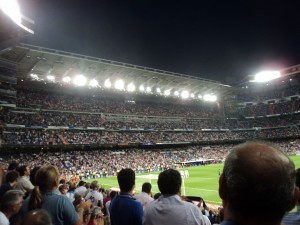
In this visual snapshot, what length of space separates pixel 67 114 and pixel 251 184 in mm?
59960

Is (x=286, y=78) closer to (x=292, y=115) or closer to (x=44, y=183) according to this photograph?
(x=292, y=115)

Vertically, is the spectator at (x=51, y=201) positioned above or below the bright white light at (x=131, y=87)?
below

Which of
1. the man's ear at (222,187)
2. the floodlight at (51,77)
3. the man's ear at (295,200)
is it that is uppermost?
the floodlight at (51,77)

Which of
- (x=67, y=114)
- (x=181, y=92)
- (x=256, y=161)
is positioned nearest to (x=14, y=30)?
(x=256, y=161)

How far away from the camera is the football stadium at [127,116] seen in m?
42.5

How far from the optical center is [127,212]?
14.6ft

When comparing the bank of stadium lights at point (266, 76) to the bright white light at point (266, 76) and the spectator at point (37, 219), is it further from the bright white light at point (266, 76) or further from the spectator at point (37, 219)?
the spectator at point (37, 219)

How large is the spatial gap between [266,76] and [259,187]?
97.7 m

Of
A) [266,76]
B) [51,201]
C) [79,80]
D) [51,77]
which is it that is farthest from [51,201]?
[266,76]

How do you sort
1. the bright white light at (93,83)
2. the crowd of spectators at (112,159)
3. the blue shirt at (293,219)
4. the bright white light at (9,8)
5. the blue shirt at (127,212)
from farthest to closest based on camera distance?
the bright white light at (93,83), the crowd of spectators at (112,159), the bright white light at (9,8), the blue shirt at (127,212), the blue shirt at (293,219)

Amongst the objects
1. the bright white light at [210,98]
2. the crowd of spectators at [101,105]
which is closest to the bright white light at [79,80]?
the crowd of spectators at [101,105]

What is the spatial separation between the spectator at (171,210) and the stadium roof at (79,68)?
37621mm

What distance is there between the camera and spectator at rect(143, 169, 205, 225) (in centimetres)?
349

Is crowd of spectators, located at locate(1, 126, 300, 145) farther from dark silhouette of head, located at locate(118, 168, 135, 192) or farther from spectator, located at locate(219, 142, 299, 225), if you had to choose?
spectator, located at locate(219, 142, 299, 225)
